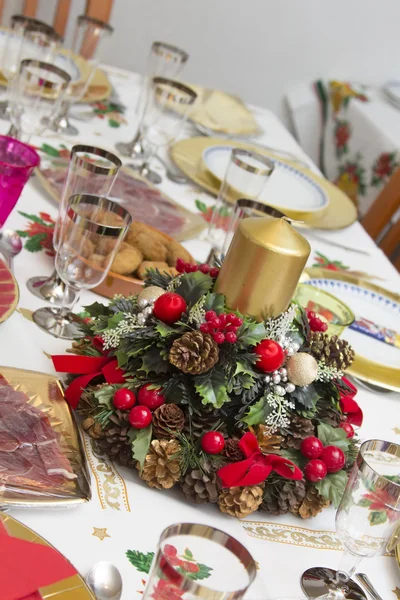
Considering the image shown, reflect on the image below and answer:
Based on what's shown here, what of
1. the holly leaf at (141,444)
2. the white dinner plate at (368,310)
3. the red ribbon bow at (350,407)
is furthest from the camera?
the white dinner plate at (368,310)

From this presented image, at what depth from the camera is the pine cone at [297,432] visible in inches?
28.7

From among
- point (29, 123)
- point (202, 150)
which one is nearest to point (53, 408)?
point (29, 123)

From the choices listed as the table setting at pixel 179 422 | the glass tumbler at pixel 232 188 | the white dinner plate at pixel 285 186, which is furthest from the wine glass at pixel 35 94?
the white dinner plate at pixel 285 186

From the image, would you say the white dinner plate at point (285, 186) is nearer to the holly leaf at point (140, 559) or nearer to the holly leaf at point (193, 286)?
the holly leaf at point (193, 286)

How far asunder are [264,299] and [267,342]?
0.17 ft

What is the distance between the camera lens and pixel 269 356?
28.3 inches

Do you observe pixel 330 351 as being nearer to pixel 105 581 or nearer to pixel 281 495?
pixel 281 495

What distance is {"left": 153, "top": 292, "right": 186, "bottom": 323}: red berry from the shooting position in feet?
2.38

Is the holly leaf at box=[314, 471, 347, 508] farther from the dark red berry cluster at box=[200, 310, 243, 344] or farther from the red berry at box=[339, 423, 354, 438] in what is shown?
the dark red berry cluster at box=[200, 310, 243, 344]

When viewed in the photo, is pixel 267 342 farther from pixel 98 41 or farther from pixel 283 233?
pixel 98 41

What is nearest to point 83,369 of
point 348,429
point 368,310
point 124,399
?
point 124,399

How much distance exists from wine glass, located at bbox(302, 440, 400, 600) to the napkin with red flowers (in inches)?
9.1

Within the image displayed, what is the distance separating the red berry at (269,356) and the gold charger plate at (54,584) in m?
0.27

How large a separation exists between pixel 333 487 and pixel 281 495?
5 cm
